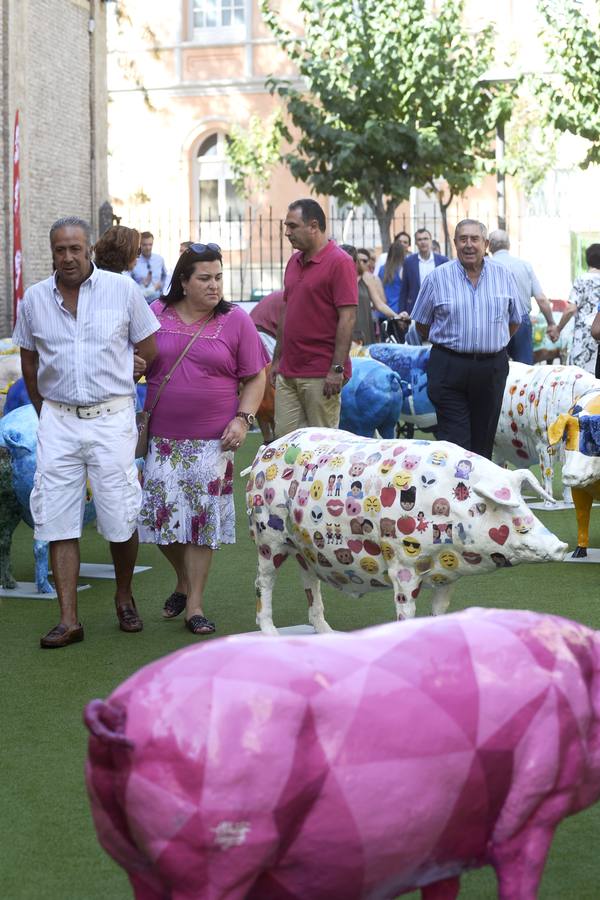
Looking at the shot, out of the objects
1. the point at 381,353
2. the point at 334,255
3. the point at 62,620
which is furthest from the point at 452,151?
the point at 62,620

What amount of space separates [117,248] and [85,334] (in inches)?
45.5

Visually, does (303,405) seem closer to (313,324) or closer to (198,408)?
(313,324)

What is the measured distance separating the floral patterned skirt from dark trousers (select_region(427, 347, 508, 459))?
6.14ft

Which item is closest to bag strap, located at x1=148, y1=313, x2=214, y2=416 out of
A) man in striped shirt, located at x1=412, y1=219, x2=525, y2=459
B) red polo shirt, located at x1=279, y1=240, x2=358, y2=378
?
red polo shirt, located at x1=279, y1=240, x2=358, y2=378

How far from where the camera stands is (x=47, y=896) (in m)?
3.87

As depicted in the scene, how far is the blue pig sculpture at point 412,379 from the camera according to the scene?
12297 millimetres

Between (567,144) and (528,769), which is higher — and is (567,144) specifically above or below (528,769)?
above

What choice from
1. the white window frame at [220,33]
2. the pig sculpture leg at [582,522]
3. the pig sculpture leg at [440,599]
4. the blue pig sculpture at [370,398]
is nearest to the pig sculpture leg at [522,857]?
the pig sculpture leg at [440,599]

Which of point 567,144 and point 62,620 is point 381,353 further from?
point 567,144

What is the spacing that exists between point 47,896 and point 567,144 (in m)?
31.2

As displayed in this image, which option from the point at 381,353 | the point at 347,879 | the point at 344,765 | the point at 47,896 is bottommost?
the point at 47,896

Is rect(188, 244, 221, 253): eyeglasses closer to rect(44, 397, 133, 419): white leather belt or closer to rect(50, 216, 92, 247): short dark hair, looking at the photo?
rect(50, 216, 92, 247): short dark hair

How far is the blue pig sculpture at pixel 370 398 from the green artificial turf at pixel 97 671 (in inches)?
55.4

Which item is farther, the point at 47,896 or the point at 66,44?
the point at 66,44
